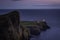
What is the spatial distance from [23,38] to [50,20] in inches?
12.9

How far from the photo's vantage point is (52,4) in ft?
4.98

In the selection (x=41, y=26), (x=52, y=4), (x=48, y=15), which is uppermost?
(x=52, y=4)

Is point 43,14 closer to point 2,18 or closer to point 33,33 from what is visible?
point 33,33

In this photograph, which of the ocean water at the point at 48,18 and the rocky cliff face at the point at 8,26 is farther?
the ocean water at the point at 48,18

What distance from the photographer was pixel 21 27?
142cm

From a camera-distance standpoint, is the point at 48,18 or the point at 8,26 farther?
the point at 48,18

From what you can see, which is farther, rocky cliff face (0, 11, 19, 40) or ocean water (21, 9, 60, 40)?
ocean water (21, 9, 60, 40)

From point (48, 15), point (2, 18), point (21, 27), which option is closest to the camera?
point (2, 18)

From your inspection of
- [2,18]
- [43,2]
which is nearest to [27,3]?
[43,2]

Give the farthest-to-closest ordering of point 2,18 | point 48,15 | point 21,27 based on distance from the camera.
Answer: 1. point 48,15
2. point 21,27
3. point 2,18

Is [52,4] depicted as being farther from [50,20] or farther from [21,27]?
[21,27]

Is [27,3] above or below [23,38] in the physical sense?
above

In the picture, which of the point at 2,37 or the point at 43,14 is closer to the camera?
the point at 2,37

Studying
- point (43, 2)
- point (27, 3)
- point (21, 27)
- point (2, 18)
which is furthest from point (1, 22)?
point (43, 2)
